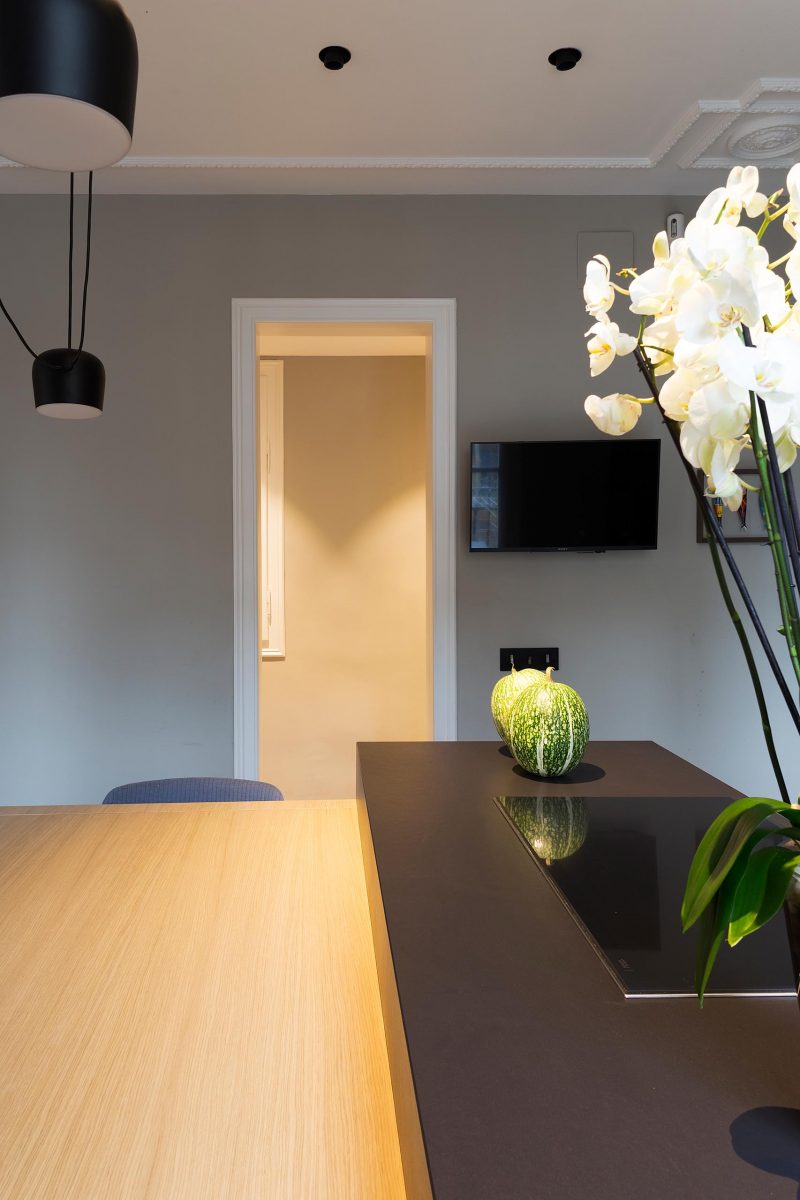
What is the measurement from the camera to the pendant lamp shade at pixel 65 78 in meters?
0.83

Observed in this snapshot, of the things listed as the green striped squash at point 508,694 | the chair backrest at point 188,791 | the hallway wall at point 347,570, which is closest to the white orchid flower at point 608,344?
the green striped squash at point 508,694

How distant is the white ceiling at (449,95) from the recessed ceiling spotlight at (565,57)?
20 millimetres

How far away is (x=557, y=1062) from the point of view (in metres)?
0.59

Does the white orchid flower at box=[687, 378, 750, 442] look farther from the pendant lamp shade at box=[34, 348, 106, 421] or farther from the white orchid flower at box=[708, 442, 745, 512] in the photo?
the pendant lamp shade at box=[34, 348, 106, 421]

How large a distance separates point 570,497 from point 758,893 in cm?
265

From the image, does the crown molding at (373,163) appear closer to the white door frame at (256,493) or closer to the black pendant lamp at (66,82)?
the white door frame at (256,493)

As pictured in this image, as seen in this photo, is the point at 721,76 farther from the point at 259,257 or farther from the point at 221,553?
the point at 221,553

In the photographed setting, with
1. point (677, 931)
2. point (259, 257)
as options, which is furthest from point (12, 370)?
point (677, 931)

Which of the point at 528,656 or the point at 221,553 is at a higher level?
the point at 221,553

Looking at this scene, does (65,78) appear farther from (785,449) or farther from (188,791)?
(188,791)

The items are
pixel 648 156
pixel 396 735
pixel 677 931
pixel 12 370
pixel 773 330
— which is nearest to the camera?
pixel 773 330

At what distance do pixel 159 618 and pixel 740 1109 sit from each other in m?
2.83

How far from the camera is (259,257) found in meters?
3.13

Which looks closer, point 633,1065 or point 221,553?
point 633,1065
